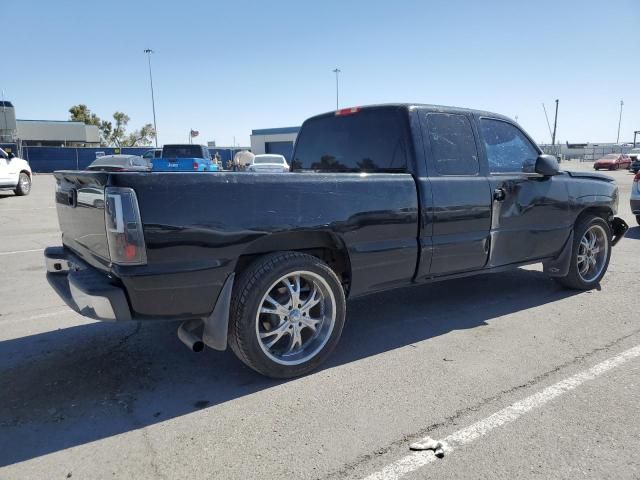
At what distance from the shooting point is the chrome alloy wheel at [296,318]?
10.8ft

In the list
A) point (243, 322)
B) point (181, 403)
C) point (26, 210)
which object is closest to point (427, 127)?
point (243, 322)

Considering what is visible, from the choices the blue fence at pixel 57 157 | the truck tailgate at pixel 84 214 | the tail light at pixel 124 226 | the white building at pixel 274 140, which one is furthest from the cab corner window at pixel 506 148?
the white building at pixel 274 140

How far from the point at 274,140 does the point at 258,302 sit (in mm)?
53686

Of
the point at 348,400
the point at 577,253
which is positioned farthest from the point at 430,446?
the point at 577,253

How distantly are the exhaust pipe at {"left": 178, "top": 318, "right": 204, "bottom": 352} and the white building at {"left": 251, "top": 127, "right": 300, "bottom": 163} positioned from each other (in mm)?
50136

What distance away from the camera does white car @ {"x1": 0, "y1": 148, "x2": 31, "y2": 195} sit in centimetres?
1545

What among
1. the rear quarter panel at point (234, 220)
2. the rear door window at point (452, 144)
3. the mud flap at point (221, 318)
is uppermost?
the rear door window at point (452, 144)

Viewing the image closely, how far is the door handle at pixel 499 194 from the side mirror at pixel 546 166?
0.55m

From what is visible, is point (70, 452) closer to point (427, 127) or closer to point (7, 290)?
point (427, 127)

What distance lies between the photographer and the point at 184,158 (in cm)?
1883

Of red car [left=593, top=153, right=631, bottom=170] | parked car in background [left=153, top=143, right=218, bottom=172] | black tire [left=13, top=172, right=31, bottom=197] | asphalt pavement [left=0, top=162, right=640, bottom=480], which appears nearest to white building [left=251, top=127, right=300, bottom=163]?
red car [left=593, top=153, right=631, bottom=170]

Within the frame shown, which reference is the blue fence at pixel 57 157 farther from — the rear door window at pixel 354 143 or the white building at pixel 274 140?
the rear door window at pixel 354 143

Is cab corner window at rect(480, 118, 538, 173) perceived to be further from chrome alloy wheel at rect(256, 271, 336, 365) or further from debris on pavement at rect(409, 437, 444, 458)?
debris on pavement at rect(409, 437, 444, 458)

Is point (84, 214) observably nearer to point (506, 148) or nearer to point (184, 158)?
point (506, 148)
